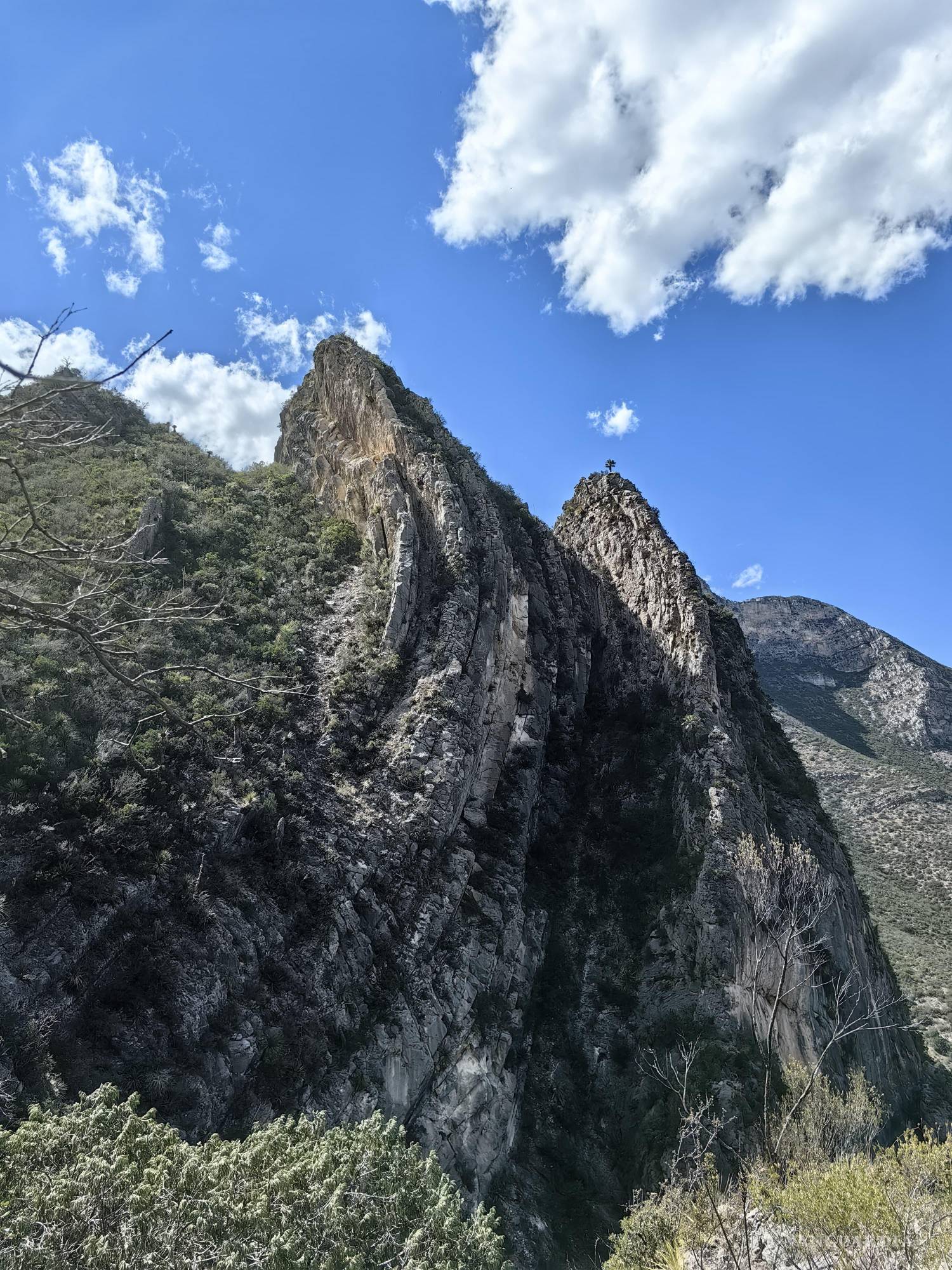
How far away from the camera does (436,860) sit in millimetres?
20438

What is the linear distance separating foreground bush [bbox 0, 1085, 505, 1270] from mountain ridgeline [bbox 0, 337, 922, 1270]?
373 centimetres

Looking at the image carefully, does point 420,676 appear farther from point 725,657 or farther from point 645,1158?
point 725,657

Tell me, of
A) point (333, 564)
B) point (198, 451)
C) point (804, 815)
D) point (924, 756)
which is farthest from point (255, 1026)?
point (924, 756)

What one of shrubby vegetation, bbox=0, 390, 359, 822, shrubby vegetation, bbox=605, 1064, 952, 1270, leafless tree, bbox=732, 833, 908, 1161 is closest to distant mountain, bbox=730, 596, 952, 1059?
leafless tree, bbox=732, 833, 908, 1161

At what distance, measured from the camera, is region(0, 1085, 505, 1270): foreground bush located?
6457mm

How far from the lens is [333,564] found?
30.4 m

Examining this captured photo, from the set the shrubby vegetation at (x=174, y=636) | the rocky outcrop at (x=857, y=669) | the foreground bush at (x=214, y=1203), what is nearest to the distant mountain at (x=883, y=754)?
the rocky outcrop at (x=857, y=669)

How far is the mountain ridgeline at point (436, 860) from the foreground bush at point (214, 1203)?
3.73 m

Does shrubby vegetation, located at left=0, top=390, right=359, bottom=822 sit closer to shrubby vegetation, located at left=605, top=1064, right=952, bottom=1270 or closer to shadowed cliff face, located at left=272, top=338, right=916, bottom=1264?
shadowed cliff face, located at left=272, top=338, right=916, bottom=1264

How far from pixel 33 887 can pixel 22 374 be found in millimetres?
12865

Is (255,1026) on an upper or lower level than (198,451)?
lower

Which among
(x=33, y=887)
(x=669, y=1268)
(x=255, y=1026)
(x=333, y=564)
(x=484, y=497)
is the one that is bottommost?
(x=669, y=1268)

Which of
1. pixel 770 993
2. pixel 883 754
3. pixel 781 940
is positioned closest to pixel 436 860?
pixel 781 940

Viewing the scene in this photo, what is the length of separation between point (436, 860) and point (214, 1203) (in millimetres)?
13517
